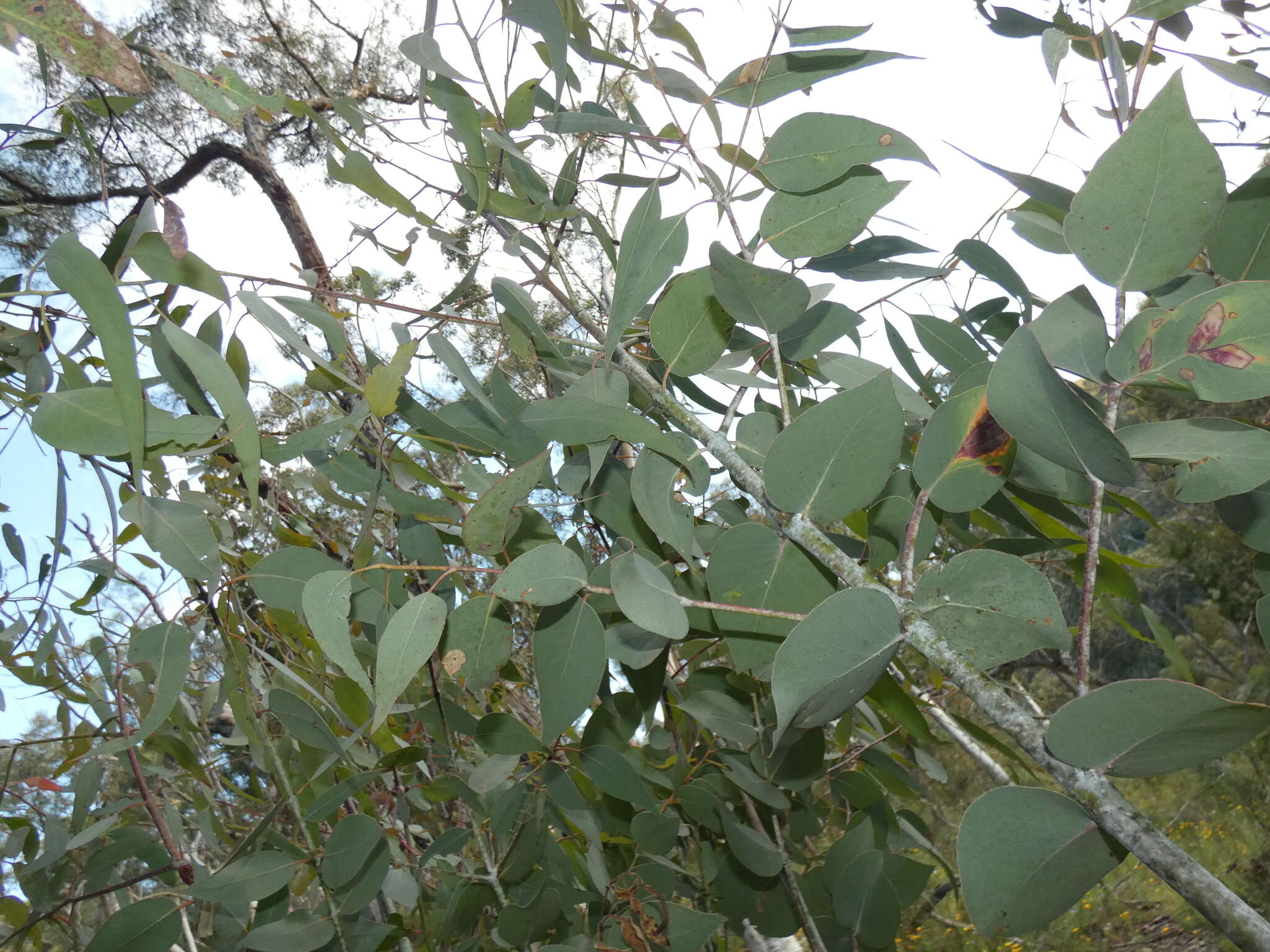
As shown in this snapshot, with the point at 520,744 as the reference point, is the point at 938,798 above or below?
below

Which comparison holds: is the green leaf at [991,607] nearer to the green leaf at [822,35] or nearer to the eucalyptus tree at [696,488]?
the eucalyptus tree at [696,488]

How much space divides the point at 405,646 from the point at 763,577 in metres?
0.10

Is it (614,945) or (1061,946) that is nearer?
(614,945)

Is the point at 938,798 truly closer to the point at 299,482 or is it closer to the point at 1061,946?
the point at 1061,946

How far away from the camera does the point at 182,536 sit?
0.23 metres

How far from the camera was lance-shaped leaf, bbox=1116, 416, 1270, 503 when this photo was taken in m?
0.17

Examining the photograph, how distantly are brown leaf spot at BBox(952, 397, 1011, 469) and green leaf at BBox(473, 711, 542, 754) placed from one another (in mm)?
230

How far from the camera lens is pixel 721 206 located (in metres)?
0.23

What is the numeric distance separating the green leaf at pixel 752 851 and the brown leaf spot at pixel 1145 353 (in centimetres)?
28

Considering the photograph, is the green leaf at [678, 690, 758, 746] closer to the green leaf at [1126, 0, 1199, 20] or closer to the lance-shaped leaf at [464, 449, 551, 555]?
the lance-shaped leaf at [464, 449, 551, 555]

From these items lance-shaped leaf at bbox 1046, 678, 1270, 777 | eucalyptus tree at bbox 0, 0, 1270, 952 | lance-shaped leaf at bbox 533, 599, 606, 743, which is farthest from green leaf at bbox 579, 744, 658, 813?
lance-shaped leaf at bbox 1046, 678, 1270, 777

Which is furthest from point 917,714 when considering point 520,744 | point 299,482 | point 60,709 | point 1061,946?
point 1061,946

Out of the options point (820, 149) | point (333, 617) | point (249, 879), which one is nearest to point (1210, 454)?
point (820, 149)

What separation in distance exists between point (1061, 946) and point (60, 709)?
10.0 feet
